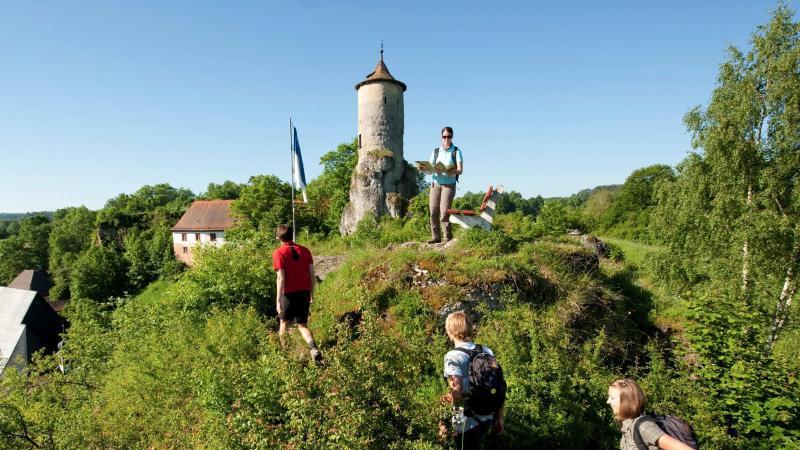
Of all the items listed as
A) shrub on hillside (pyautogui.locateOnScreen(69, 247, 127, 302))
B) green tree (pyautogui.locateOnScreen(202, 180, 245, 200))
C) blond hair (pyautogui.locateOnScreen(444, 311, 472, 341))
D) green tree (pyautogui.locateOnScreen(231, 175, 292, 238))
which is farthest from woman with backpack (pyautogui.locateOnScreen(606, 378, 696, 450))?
green tree (pyautogui.locateOnScreen(202, 180, 245, 200))

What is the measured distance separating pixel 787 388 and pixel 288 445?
19.1 ft

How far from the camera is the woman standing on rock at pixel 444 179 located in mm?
8227

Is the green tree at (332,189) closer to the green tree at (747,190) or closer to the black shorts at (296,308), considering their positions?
the green tree at (747,190)

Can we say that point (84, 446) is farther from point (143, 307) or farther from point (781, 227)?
point (781, 227)

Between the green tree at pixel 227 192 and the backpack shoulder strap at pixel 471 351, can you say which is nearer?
the backpack shoulder strap at pixel 471 351

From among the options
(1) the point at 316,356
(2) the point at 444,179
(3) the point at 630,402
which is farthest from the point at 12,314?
(3) the point at 630,402

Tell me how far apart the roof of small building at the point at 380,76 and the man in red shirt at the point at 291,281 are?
2322 centimetres

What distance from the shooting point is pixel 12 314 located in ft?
77.3

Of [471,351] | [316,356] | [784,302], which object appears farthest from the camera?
[784,302]

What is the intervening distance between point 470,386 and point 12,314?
30.6 meters

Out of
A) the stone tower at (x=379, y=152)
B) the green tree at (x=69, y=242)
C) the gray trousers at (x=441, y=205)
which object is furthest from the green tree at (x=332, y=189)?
the green tree at (x=69, y=242)

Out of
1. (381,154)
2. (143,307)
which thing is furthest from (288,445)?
(381,154)

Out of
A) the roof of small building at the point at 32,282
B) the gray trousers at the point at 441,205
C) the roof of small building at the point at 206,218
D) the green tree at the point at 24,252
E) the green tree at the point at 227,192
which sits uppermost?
the green tree at the point at 227,192

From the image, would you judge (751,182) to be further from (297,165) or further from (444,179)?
(297,165)
